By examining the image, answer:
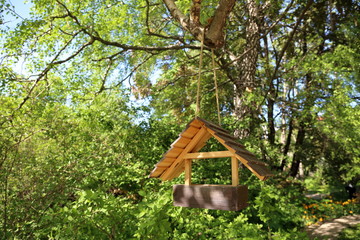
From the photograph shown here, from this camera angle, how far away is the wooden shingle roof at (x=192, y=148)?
2.30 m

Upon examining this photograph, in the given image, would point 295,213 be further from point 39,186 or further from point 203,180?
point 39,186

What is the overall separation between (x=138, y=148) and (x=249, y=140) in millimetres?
2508

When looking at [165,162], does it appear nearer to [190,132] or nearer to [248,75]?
[190,132]

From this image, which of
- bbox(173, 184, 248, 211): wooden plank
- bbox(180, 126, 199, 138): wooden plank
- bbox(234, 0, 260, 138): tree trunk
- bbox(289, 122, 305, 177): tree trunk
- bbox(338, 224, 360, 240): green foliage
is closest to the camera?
bbox(173, 184, 248, 211): wooden plank

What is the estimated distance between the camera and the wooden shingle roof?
230 cm

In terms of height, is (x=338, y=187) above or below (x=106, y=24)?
below

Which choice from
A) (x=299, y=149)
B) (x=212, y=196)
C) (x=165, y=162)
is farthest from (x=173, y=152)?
(x=299, y=149)

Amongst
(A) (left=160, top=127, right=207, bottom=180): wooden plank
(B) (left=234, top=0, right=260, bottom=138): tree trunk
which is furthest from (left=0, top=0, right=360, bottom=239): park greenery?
(A) (left=160, top=127, right=207, bottom=180): wooden plank

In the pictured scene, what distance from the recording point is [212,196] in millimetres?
2275

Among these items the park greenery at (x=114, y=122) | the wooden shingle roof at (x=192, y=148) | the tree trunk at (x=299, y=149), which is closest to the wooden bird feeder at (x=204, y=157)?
the wooden shingle roof at (x=192, y=148)

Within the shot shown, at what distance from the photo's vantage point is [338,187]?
11.8 metres

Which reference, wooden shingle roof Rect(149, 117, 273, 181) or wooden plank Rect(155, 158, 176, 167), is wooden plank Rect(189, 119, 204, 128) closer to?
wooden shingle roof Rect(149, 117, 273, 181)

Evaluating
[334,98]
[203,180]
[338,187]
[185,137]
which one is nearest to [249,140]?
[203,180]

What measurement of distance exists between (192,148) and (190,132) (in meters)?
0.21
